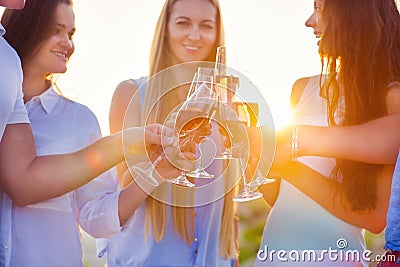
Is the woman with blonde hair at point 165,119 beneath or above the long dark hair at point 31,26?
beneath

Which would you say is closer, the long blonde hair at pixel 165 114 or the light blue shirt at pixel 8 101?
the light blue shirt at pixel 8 101

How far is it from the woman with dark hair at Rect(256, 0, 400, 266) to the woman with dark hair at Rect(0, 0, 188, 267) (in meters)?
0.41

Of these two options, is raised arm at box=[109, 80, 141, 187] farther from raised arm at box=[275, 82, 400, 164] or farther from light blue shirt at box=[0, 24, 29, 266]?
raised arm at box=[275, 82, 400, 164]

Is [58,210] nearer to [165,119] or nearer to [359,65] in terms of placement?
[165,119]

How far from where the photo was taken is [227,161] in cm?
234

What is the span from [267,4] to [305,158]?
Answer: 2.38 ft

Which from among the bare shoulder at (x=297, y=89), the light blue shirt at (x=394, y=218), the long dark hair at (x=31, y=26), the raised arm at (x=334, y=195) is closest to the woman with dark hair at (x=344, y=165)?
the raised arm at (x=334, y=195)

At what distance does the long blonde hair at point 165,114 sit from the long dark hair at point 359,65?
37cm

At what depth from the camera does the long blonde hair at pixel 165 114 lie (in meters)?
2.30

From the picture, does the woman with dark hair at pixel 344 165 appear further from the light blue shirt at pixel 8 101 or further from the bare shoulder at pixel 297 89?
the light blue shirt at pixel 8 101

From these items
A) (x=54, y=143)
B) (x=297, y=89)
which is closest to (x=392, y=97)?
(x=297, y=89)

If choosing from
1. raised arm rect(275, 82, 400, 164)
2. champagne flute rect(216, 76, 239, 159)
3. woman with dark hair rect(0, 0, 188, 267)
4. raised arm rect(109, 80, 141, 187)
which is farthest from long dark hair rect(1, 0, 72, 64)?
raised arm rect(275, 82, 400, 164)

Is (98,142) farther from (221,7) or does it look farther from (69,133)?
(221,7)

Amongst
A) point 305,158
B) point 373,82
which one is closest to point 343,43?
point 373,82
